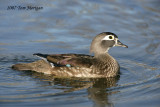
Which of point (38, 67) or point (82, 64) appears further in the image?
point (38, 67)

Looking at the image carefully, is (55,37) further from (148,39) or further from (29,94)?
(29,94)

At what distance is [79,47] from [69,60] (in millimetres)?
2105

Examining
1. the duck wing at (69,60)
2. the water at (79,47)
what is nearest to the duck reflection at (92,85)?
the water at (79,47)

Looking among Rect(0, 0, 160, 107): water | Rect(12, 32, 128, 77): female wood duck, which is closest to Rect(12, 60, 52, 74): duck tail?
Rect(12, 32, 128, 77): female wood duck

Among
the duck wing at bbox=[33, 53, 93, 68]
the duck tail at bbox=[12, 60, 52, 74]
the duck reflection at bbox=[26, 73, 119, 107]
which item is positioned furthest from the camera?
the duck tail at bbox=[12, 60, 52, 74]

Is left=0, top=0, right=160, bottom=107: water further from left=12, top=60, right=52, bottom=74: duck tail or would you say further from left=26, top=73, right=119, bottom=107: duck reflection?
left=12, top=60, right=52, bottom=74: duck tail

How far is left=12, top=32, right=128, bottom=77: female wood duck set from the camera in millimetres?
10250

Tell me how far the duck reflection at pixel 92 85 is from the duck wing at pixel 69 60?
44 centimetres

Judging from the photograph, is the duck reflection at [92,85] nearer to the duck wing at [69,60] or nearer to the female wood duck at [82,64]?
the female wood duck at [82,64]

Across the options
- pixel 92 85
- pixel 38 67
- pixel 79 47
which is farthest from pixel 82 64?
pixel 79 47

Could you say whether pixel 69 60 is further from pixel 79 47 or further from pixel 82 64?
pixel 79 47

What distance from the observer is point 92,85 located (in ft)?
31.6

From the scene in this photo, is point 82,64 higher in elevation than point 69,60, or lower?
lower

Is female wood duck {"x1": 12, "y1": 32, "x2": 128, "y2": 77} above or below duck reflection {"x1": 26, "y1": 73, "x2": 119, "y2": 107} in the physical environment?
above
